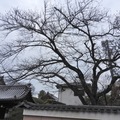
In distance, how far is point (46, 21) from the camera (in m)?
13.5

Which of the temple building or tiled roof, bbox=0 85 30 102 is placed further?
tiled roof, bbox=0 85 30 102

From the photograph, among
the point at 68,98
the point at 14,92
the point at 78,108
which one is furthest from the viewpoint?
the point at 68,98

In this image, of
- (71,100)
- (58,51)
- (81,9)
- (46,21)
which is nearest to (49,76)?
(58,51)

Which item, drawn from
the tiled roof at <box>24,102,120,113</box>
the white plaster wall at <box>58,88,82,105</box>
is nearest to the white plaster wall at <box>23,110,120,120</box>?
the tiled roof at <box>24,102,120,113</box>

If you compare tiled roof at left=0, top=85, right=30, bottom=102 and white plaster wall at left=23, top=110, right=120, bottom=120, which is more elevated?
tiled roof at left=0, top=85, right=30, bottom=102

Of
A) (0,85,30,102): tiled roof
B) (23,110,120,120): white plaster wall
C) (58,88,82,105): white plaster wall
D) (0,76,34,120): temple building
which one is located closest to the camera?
(23,110,120,120): white plaster wall

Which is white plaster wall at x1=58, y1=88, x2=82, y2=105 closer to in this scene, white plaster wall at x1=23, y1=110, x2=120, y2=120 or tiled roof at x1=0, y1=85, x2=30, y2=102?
tiled roof at x1=0, y1=85, x2=30, y2=102

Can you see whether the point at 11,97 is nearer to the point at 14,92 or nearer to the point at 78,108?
the point at 14,92

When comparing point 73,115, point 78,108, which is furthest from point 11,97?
point 78,108

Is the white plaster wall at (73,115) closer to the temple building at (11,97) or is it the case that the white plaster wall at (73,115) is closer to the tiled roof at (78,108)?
the tiled roof at (78,108)

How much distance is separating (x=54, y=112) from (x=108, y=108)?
2.59 metres

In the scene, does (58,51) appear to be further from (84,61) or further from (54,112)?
(54,112)

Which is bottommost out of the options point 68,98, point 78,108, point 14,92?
point 78,108

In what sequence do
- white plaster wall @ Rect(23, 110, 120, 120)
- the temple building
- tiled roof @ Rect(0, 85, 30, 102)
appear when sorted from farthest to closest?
tiled roof @ Rect(0, 85, 30, 102)
the temple building
white plaster wall @ Rect(23, 110, 120, 120)
